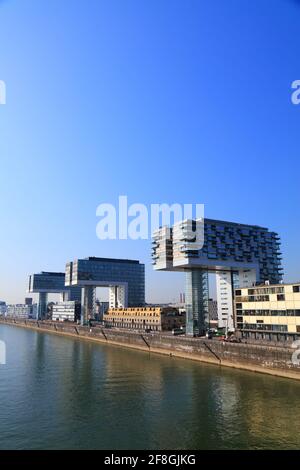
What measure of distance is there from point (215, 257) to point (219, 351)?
125ft

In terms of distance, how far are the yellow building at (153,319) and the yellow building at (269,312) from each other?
1716 inches

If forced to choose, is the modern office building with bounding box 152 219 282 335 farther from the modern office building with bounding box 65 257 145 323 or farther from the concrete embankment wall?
the modern office building with bounding box 65 257 145 323

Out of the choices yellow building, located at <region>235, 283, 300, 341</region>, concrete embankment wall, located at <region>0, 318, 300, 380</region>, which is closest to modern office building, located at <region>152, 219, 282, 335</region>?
concrete embankment wall, located at <region>0, 318, 300, 380</region>

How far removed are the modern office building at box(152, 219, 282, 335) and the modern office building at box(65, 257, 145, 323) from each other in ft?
171

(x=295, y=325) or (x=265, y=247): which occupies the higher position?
(x=265, y=247)

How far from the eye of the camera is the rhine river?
2762cm

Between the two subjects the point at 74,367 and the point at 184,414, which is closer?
the point at 184,414

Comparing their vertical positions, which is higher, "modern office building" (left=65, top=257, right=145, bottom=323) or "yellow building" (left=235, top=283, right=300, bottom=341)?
"modern office building" (left=65, top=257, right=145, bottom=323)

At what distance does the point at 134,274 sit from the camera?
543 ft

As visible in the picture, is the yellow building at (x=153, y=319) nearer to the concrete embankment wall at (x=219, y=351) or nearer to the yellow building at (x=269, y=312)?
the concrete embankment wall at (x=219, y=351)

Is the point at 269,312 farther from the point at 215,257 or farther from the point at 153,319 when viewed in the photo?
the point at 153,319
